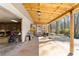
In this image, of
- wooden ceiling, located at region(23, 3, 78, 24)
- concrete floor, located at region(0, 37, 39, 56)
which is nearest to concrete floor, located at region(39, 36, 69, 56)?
concrete floor, located at region(0, 37, 39, 56)

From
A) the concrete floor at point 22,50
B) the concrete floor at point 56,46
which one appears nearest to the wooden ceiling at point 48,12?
the concrete floor at point 56,46

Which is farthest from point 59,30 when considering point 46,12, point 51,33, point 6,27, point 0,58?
point 6,27

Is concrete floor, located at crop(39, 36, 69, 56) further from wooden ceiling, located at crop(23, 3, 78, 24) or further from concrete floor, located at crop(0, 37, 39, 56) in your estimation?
wooden ceiling, located at crop(23, 3, 78, 24)

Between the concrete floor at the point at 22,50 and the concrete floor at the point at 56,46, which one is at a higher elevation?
the concrete floor at the point at 56,46

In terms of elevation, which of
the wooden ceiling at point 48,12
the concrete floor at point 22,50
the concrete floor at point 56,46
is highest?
the wooden ceiling at point 48,12

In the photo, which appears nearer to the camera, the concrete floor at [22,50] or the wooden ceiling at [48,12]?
the wooden ceiling at [48,12]

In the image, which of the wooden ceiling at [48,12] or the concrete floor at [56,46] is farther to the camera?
the concrete floor at [56,46]

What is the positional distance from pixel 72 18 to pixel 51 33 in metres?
0.83

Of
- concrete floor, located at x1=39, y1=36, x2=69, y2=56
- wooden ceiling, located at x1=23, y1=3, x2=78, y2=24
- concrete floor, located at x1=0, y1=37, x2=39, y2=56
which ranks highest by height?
wooden ceiling, located at x1=23, y1=3, x2=78, y2=24

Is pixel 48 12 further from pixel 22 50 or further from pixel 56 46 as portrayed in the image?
pixel 22 50

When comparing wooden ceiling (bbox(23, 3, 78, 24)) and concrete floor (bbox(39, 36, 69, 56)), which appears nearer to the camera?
wooden ceiling (bbox(23, 3, 78, 24))

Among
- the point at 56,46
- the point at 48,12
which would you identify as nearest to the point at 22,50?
the point at 56,46

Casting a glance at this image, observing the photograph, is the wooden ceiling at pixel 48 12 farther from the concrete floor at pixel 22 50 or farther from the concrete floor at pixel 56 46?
the concrete floor at pixel 22 50

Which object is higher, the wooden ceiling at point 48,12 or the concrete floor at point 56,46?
the wooden ceiling at point 48,12
